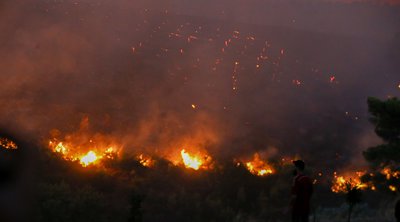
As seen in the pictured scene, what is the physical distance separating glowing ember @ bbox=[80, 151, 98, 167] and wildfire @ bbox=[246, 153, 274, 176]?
10.7 meters

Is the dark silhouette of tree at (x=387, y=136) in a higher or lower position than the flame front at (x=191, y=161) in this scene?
lower

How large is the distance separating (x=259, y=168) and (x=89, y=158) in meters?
12.7

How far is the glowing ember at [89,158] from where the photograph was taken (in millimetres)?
24608

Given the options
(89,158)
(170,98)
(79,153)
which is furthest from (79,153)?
(170,98)

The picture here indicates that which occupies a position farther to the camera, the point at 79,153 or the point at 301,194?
the point at 79,153

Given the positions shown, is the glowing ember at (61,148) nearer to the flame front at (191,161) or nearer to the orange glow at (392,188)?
the flame front at (191,161)

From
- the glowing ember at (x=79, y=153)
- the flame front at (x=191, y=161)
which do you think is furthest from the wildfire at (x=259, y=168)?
the glowing ember at (x=79, y=153)

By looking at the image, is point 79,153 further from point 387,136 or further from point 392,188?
point 392,188

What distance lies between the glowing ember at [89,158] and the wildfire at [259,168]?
421 inches

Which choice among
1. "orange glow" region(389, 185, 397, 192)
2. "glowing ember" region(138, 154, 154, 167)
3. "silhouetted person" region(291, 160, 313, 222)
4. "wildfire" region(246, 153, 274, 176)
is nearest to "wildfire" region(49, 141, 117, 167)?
"glowing ember" region(138, 154, 154, 167)

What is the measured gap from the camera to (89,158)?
25391 millimetres

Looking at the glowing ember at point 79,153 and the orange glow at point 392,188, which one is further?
the glowing ember at point 79,153

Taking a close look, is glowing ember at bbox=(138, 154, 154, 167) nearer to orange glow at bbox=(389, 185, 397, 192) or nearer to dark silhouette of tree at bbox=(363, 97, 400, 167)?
dark silhouette of tree at bbox=(363, 97, 400, 167)

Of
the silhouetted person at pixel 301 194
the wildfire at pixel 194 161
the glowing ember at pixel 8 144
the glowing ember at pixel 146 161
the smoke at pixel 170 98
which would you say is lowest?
the silhouetted person at pixel 301 194
